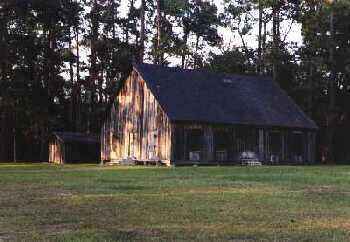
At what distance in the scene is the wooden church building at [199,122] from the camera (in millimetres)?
45000

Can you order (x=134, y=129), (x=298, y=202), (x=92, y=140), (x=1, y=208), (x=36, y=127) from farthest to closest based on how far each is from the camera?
(x=36, y=127) < (x=92, y=140) < (x=134, y=129) < (x=298, y=202) < (x=1, y=208)

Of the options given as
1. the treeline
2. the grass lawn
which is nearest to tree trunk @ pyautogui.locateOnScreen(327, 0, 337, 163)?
the treeline

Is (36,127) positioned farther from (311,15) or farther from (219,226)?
(219,226)

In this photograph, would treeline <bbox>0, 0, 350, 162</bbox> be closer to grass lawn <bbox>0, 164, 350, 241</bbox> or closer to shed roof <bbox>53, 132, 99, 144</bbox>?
shed roof <bbox>53, 132, 99, 144</bbox>

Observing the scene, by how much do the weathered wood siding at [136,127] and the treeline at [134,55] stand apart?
1303cm

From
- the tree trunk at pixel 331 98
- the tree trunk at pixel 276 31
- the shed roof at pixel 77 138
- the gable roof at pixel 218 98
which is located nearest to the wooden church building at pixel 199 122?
the gable roof at pixel 218 98

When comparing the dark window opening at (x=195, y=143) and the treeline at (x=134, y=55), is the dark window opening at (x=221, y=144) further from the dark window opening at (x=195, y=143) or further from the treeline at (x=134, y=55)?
the treeline at (x=134, y=55)

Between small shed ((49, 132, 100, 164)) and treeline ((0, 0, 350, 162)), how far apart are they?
4.49 m

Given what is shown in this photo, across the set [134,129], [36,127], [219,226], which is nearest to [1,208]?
[219,226]

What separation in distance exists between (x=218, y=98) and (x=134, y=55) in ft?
71.3

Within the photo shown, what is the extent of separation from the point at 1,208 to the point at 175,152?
101 feet

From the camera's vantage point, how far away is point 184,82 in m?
47.9

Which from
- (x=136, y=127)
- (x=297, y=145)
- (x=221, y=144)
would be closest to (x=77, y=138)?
(x=136, y=127)

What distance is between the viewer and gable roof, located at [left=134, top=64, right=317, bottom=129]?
45.5 metres
